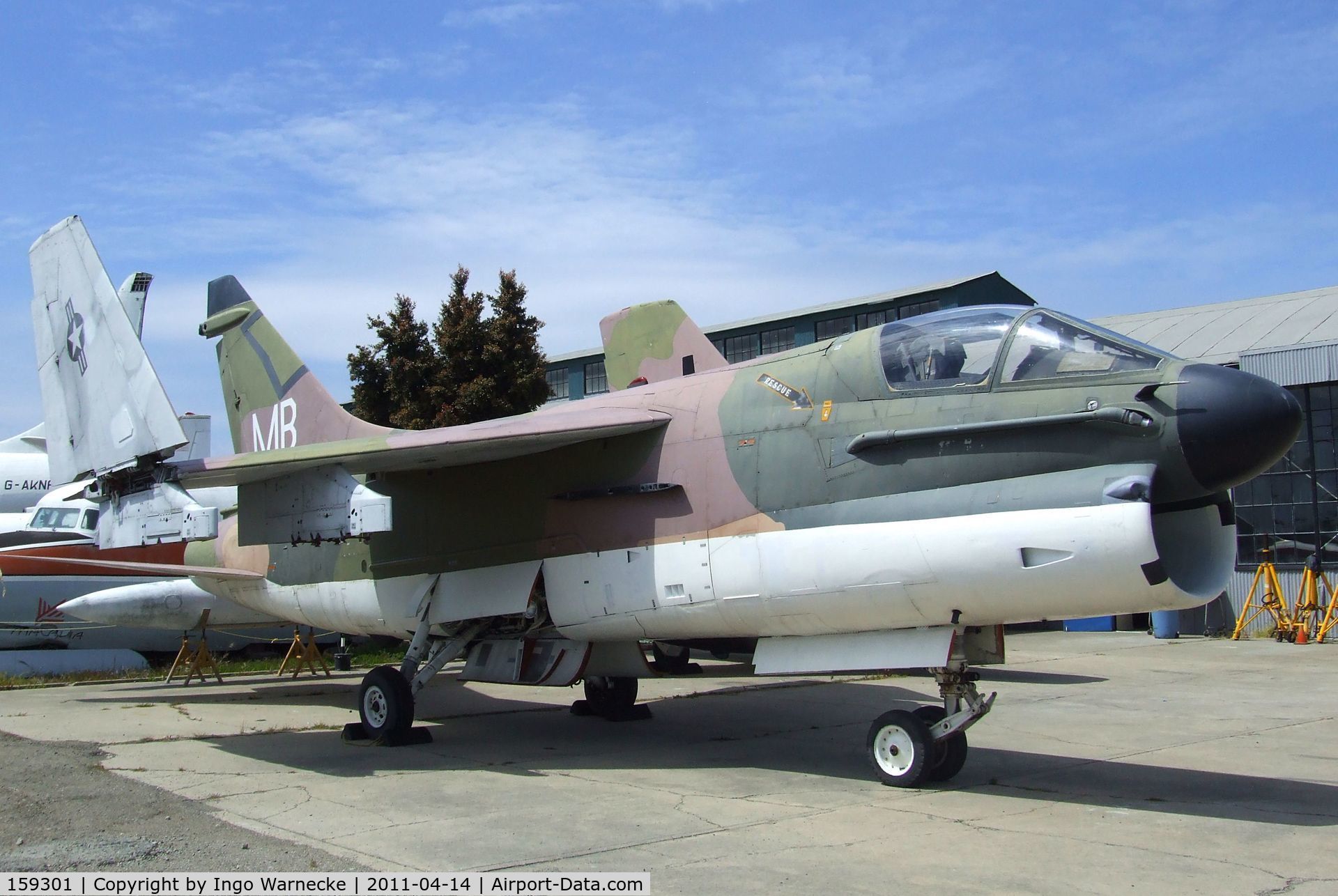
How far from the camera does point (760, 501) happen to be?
8.27m

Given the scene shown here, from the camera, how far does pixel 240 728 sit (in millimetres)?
11117

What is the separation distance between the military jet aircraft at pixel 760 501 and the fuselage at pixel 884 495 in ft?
0.07

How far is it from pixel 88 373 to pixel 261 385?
3165mm

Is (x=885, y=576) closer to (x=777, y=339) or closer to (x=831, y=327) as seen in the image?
(x=831, y=327)

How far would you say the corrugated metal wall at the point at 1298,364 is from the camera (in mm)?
24594

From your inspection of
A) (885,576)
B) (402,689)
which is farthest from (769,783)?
(402,689)

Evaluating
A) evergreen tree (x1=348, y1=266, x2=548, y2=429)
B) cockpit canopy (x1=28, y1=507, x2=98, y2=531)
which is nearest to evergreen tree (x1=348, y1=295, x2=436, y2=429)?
evergreen tree (x1=348, y1=266, x2=548, y2=429)

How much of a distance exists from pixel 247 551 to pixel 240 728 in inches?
91.3

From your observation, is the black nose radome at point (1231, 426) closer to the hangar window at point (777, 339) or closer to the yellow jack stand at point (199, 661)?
the yellow jack stand at point (199, 661)

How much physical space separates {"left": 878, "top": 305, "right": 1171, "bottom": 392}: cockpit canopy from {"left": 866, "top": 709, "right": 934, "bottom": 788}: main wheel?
2.37 metres

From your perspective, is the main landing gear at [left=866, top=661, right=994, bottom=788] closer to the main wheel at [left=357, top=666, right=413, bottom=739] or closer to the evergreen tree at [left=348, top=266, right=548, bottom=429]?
the main wheel at [left=357, top=666, right=413, bottom=739]

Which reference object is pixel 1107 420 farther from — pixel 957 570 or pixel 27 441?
pixel 27 441

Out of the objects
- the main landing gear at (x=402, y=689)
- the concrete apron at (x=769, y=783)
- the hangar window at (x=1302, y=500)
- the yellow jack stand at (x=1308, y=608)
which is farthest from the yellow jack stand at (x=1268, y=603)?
the main landing gear at (x=402, y=689)

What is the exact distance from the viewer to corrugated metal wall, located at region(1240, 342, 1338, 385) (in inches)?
968
